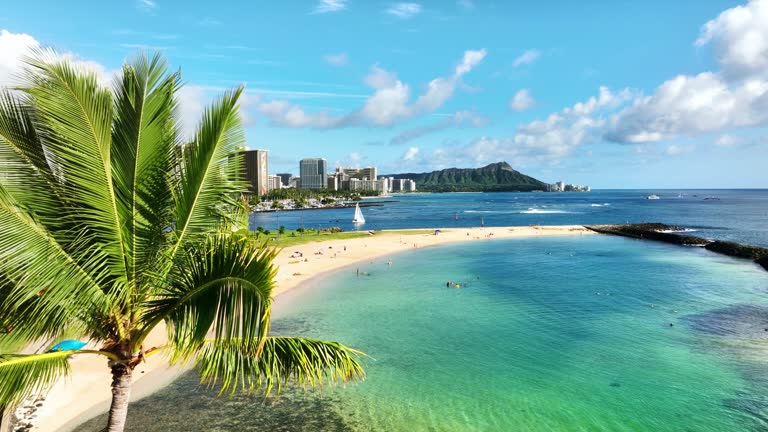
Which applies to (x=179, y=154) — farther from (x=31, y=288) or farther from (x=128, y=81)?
(x=31, y=288)

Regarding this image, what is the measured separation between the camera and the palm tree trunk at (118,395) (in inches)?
223

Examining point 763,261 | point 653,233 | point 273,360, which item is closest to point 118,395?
point 273,360

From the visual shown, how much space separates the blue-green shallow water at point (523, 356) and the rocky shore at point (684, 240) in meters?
12.7

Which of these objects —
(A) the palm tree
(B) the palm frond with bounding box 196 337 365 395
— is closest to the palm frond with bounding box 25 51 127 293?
(A) the palm tree

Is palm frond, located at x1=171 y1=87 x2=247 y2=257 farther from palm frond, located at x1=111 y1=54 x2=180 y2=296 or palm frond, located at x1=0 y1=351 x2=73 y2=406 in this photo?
palm frond, located at x1=0 y1=351 x2=73 y2=406

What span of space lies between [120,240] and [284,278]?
32.2m

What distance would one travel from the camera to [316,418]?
14234 millimetres

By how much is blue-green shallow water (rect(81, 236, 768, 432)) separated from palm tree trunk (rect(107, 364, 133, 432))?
869cm

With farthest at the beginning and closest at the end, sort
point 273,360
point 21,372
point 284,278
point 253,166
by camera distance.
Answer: point 284,278 < point 253,166 < point 273,360 < point 21,372

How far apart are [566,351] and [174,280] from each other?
20016mm

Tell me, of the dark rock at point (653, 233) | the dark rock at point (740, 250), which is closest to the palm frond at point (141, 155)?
the dark rock at point (740, 250)

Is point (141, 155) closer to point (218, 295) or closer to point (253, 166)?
point (218, 295)

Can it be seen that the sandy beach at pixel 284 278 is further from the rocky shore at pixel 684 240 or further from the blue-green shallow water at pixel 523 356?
the rocky shore at pixel 684 240

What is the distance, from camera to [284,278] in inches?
1458
